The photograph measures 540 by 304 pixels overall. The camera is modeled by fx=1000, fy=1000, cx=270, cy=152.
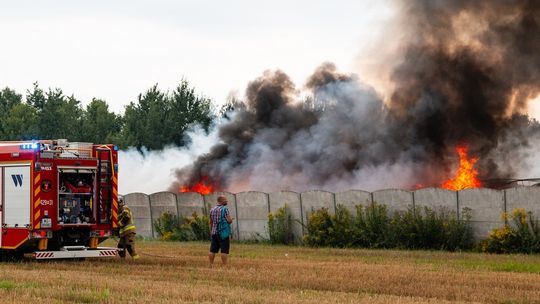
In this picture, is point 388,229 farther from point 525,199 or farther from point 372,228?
point 525,199

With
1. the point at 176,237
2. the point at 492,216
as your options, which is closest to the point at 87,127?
the point at 176,237

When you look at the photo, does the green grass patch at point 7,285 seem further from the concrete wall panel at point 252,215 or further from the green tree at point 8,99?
the green tree at point 8,99

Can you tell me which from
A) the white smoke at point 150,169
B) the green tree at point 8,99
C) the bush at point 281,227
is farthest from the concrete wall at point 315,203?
the green tree at point 8,99

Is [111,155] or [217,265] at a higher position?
[111,155]

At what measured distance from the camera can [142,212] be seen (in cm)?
3725

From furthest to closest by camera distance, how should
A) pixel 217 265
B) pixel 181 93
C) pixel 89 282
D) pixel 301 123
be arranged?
pixel 181 93 < pixel 301 123 < pixel 217 265 < pixel 89 282

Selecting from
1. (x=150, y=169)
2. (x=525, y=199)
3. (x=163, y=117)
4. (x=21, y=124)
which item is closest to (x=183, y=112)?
(x=163, y=117)

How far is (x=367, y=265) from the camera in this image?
2247 cm

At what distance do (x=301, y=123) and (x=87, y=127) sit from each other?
3336 cm

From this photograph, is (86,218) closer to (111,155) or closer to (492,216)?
(111,155)

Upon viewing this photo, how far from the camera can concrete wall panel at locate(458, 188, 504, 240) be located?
27781 mm

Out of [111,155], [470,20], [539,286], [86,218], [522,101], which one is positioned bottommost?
[539,286]

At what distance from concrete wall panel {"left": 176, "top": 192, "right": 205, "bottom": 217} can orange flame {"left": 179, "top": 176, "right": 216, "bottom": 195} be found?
6.97 meters

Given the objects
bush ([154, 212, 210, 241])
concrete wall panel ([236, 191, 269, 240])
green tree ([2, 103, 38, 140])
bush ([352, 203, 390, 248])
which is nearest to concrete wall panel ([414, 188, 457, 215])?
bush ([352, 203, 390, 248])
